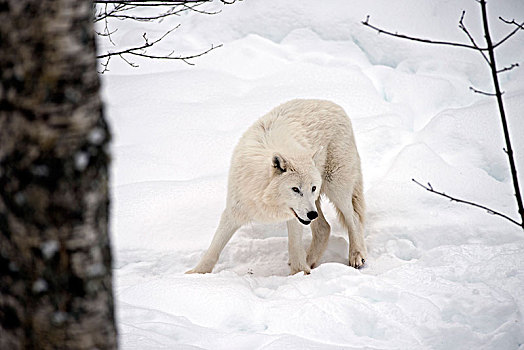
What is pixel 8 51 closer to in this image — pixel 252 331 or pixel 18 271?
pixel 18 271

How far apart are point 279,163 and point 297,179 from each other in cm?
21

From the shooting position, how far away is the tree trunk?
1052 millimetres

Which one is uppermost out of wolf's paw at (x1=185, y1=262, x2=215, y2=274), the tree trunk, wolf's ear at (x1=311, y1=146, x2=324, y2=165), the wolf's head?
the tree trunk

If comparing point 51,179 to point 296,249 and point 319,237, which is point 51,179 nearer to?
point 296,249

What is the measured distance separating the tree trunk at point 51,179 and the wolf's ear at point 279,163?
132 inches

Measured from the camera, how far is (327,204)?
6.42 metres

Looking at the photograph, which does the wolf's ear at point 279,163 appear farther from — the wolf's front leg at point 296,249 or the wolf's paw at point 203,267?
the wolf's paw at point 203,267

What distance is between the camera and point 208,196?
6.12 metres

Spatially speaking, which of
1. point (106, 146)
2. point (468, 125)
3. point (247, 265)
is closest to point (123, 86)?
point (247, 265)

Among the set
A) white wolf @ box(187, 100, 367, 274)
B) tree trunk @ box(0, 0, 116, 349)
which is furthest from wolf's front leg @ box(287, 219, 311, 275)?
tree trunk @ box(0, 0, 116, 349)

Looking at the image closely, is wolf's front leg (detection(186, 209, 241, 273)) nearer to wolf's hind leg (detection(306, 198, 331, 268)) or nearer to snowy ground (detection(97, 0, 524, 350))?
snowy ground (detection(97, 0, 524, 350))

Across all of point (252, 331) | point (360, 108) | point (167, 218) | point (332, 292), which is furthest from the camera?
point (360, 108)

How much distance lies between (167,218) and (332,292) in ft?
7.99

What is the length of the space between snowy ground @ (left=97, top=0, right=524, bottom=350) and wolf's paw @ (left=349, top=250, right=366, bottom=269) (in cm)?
16
